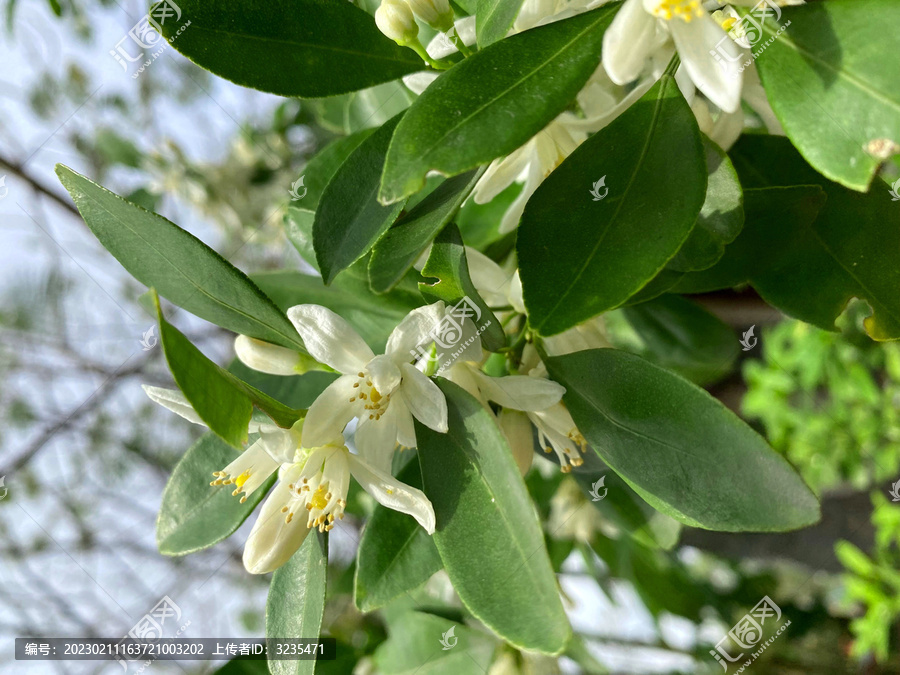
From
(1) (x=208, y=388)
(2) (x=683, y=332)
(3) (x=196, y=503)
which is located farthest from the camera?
(2) (x=683, y=332)

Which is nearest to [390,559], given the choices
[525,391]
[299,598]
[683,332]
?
[299,598]

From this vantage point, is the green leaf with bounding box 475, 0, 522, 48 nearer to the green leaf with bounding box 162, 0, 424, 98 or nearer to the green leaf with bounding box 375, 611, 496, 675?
the green leaf with bounding box 162, 0, 424, 98

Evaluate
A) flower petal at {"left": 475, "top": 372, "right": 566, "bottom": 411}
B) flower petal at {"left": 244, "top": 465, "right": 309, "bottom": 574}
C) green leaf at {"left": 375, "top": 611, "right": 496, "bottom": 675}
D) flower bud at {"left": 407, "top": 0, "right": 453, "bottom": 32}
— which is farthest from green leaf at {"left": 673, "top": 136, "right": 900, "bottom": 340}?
green leaf at {"left": 375, "top": 611, "right": 496, "bottom": 675}

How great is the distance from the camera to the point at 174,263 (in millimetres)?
539

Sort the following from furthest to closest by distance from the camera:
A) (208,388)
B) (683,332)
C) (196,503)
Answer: (683,332) < (196,503) < (208,388)

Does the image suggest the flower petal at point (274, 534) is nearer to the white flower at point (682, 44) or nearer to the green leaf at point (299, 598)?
the green leaf at point (299, 598)

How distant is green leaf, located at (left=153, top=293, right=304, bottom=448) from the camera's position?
0.40 meters

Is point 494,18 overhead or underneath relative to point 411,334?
overhead

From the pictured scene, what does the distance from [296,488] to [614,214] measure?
33 centimetres

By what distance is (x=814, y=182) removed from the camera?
634mm

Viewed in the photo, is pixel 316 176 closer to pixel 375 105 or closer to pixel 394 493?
pixel 375 105

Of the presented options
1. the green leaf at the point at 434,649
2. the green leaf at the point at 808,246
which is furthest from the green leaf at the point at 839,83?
the green leaf at the point at 434,649

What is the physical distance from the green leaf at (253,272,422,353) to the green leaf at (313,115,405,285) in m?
0.15

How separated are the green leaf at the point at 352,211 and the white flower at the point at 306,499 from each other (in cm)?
15
